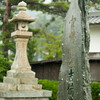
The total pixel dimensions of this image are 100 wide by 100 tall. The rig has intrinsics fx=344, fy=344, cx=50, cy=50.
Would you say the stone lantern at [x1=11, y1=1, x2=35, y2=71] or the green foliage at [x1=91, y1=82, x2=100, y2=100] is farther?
the green foliage at [x1=91, y1=82, x2=100, y2=100]

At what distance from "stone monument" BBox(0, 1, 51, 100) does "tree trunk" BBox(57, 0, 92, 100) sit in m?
→ 5.69

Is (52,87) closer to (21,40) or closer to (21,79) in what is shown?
(21,79)

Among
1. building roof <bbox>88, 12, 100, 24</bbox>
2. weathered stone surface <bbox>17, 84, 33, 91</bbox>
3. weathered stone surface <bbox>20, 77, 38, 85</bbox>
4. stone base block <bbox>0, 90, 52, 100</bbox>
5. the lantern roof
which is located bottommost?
stone base block <bbox>0, 90, 52, 100</bbox>

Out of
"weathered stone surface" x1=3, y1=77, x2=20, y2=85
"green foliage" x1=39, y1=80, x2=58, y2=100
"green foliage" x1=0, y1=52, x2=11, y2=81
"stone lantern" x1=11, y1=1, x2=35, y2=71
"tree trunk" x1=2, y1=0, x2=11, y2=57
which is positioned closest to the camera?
"weathered stone surface" x1=3, y1=77, x2=20, y2=85

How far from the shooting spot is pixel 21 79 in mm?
14898

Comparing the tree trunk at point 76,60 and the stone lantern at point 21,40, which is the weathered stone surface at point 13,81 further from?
the tree trunk at point 76,60

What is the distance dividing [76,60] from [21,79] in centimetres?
664

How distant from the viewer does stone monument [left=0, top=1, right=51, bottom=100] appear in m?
14.3

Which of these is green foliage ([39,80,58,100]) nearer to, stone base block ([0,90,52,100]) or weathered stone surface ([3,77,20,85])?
stone base block ([0,90,52,100])

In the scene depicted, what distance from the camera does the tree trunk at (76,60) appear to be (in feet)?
28.1

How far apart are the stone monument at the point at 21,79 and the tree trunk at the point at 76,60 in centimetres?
569

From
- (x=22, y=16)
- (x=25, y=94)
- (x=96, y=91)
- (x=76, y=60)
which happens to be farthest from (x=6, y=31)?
(x=76, y=60)

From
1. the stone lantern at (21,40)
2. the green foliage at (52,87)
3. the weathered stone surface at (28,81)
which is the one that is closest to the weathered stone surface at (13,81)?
the weathered stone surface at (28,81)

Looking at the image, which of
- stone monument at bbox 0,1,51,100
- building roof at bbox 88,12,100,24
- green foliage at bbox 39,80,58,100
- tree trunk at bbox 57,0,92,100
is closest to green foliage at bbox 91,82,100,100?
green foliage at bbox 39,80,58,100
